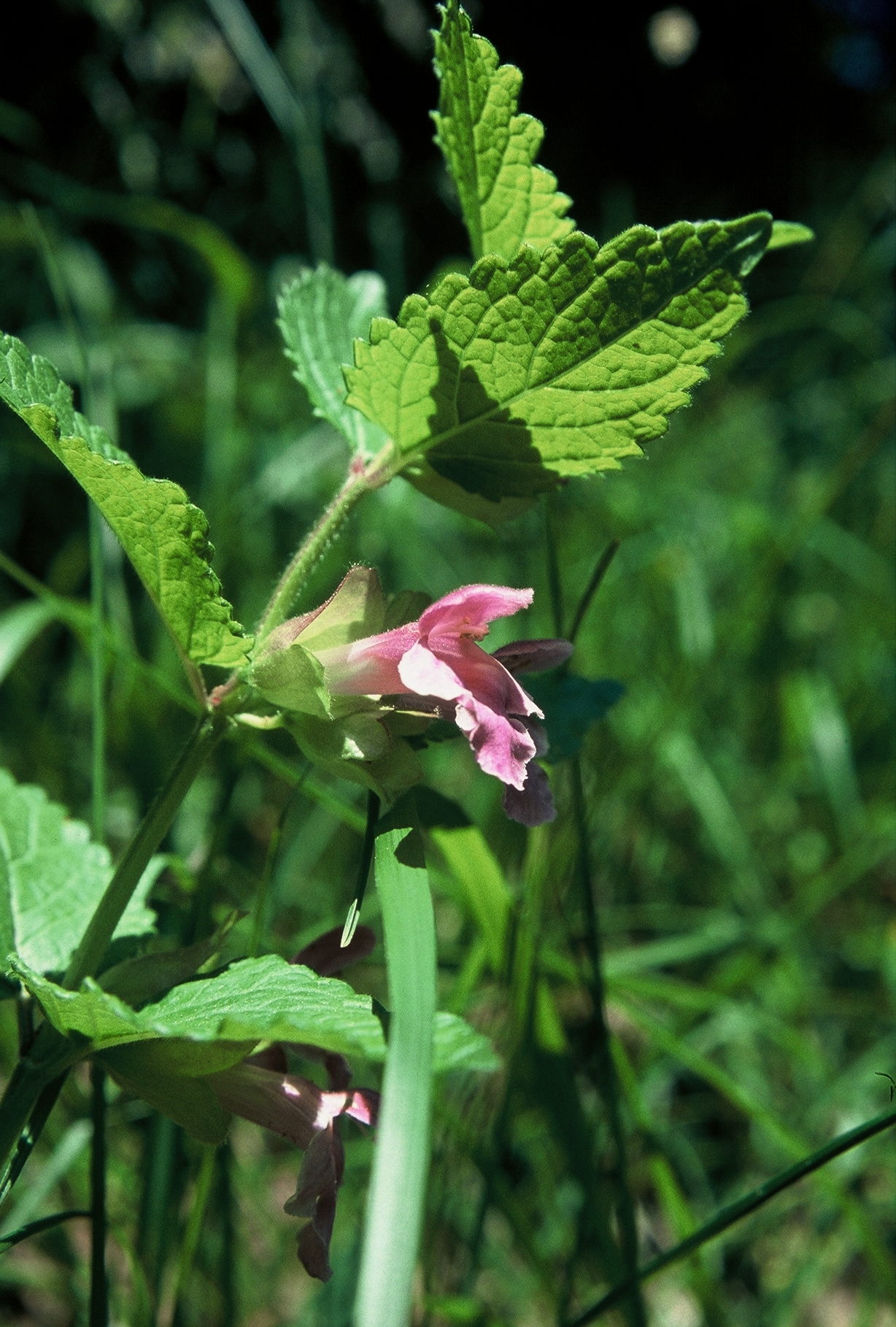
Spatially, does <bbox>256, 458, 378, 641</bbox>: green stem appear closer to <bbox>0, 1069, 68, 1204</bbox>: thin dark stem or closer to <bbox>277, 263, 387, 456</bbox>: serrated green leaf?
<bbox>277, 263, 387, 456</bbox>: serrated green leaf

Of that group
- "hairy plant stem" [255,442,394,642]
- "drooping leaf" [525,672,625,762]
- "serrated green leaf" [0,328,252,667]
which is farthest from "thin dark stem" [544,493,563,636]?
"serrated green leaf" [0,328,252,667]

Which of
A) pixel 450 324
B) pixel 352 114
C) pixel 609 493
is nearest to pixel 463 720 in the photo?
pixel 450 324

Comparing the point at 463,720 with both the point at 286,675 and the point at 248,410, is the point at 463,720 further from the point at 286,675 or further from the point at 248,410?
the point at 248,410

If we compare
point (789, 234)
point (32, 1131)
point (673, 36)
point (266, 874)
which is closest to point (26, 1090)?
point (32, 1131)

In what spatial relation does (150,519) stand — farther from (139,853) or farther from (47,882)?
(47,882)

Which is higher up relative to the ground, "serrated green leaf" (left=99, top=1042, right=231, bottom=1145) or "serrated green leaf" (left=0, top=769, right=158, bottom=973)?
"serrated green leaf" (left=0, top=769, right=158, bottom=973)

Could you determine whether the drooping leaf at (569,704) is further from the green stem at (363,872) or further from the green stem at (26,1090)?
the green stem at (26,1090)
